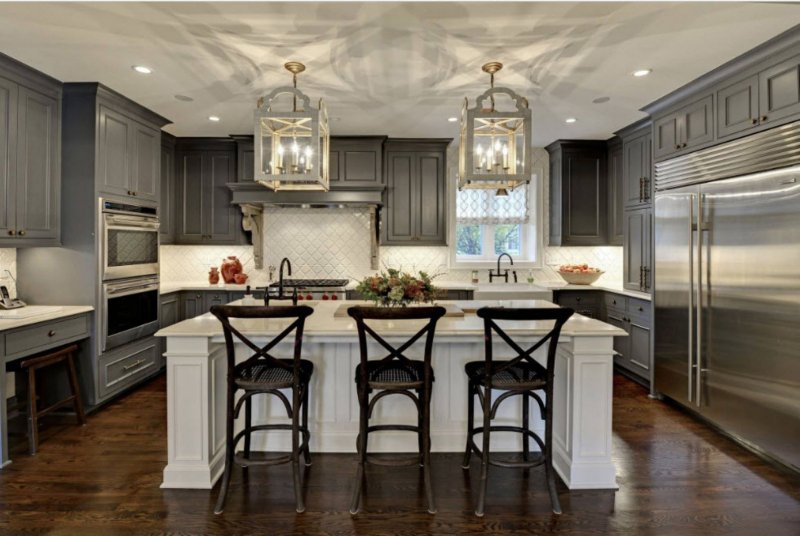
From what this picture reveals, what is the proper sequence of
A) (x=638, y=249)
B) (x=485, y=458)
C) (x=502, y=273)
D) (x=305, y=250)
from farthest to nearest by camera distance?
(x=502, y=273) < (x=305, y=250) < (x=638, y=249) < (x=485, y=458)

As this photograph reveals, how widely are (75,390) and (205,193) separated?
2.68m

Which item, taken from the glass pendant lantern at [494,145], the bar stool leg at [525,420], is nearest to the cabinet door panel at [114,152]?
the glass pendant lantern at [494,145]

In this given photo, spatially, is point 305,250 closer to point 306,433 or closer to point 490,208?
point 490,208

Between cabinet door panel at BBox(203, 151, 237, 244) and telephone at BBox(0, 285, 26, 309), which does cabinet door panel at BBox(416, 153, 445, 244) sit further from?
telephone at BBox(0, 285, 26, 309)

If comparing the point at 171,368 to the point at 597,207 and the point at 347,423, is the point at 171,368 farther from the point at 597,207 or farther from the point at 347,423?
the point at 597,207

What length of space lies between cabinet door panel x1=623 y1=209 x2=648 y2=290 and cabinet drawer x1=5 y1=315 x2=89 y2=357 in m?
4.97

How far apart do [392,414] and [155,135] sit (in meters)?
3.59

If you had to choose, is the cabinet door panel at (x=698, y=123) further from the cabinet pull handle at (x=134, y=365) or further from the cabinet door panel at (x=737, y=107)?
the cabinet pull handle at (x=134, y=365)

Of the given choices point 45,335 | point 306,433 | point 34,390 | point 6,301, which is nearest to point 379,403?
point 306,433

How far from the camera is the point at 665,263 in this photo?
384 centimetres

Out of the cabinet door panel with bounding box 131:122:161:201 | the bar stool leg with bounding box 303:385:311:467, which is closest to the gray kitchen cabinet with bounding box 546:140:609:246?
the bar stool leg with bounding box 303:385:311:467

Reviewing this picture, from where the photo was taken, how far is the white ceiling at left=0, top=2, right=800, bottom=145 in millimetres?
2441

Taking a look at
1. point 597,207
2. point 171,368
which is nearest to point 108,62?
point 171,368

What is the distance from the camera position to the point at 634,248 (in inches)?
183
